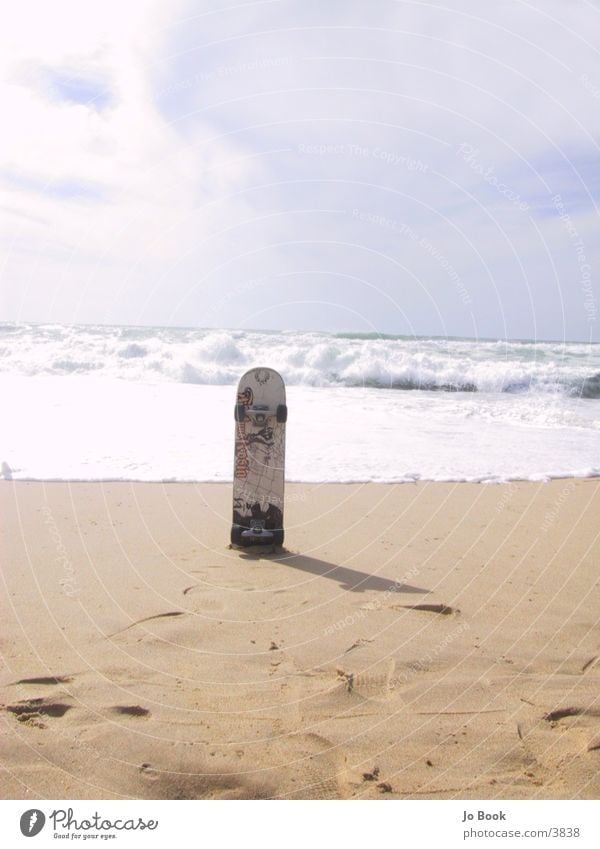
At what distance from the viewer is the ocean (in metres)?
9.30

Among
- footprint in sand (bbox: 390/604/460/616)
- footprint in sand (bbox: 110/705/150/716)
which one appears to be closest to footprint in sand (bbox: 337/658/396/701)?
footprint in sand (bbox: 390/604/460/616)

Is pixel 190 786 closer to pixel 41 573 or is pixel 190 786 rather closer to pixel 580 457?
pixel 41 573

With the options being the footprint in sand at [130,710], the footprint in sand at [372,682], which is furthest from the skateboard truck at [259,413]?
the footprint in sand at [130,710]

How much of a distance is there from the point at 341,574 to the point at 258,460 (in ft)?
3.71

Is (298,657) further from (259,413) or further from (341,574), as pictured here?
(259,413)

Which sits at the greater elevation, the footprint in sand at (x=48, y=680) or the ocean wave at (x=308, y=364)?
the ocean wave at (x=308, y=364)

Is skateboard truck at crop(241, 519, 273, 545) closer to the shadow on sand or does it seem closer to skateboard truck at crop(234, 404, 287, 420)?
the shadow on sand

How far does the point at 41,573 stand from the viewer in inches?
203

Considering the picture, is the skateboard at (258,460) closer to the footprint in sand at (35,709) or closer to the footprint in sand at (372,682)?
the footprint in sand at (372,682)

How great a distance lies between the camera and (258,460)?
19.2ft

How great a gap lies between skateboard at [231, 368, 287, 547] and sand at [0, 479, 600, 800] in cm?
30

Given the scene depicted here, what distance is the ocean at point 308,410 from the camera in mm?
9305

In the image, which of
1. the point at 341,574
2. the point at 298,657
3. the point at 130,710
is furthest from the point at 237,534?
the point at 130,710

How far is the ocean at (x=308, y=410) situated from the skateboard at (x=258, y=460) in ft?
8.42
